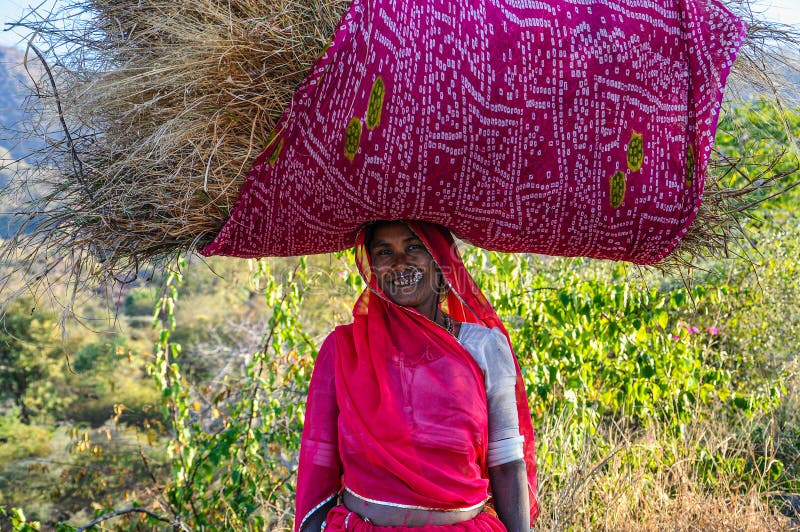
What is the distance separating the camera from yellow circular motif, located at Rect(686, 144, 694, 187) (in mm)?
1766

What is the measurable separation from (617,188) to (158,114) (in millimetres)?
1121

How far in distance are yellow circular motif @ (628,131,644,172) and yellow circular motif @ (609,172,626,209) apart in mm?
33

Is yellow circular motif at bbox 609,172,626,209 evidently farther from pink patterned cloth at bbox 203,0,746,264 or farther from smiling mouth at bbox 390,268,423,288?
smiling mouth at bbox 390,268,423,288

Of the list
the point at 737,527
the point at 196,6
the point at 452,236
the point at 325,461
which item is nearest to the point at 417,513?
the point at 325,461

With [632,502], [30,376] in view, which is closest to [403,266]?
[632,502]

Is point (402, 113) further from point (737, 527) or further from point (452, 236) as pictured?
point (737, 527)

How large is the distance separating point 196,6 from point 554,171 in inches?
36.0

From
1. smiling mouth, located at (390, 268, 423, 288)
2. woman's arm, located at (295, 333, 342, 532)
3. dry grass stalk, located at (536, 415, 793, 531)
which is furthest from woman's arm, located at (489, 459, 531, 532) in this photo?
dry grass stalk, located at (536, 415, 793, 531)

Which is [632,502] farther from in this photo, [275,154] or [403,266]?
[275,154]

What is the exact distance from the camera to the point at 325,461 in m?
2.00

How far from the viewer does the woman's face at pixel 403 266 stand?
6.62 feet

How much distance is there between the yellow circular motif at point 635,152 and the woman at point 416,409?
1.77 ft

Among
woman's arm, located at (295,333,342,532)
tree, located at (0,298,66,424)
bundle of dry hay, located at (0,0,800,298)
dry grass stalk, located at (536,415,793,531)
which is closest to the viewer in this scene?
bundle of dry hay, located at (0,0,800,298)

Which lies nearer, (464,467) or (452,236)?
(464,467)
